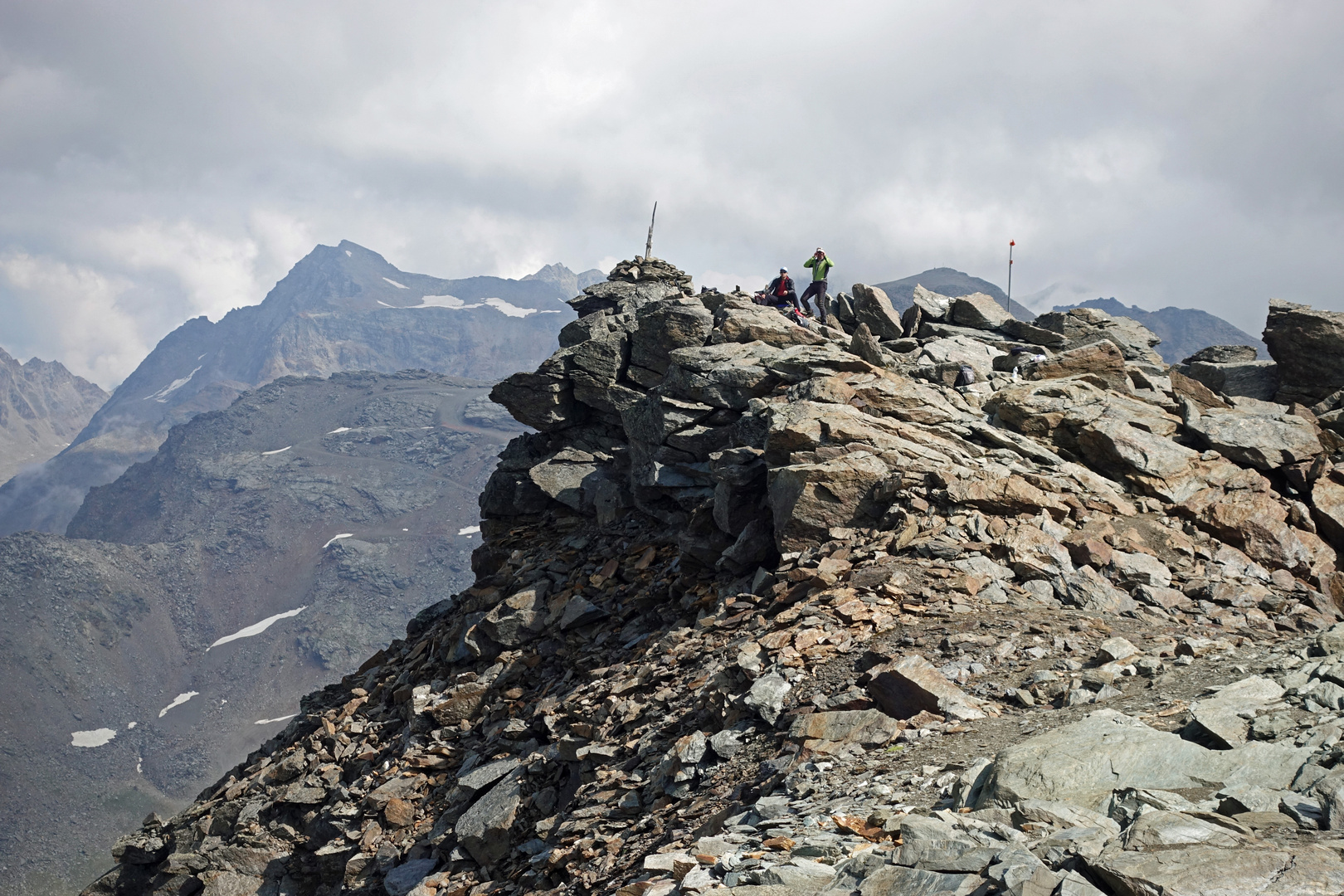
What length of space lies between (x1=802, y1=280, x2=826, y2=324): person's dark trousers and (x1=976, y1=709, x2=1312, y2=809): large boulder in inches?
1187

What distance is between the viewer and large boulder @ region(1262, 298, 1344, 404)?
30969 millimetres

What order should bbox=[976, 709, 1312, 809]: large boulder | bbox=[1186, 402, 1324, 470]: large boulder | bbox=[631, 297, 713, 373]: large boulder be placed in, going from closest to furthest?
1. bbox=[976, 709, 1312, 809]: large boulder
2. bbox=[1186, 402, 1324, 470]: large boulder
3. bbox=[631, 297, 713, 373]: large boulder

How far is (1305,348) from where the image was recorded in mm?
31641

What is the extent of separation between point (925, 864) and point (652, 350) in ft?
92.0

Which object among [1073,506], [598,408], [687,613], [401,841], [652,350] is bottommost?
[401,841]

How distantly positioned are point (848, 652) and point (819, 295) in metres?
26.8

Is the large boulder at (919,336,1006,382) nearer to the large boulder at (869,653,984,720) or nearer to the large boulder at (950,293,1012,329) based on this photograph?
the large boulder at (950,293,1012,329)

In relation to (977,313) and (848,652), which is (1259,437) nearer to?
(977,313)

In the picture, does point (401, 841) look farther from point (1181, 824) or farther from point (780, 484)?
point (1181, 824)

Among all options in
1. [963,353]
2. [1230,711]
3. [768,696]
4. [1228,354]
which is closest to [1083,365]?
[963,353]

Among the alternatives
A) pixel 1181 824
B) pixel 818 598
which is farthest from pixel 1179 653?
pixel 1181 824

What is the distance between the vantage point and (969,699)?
40.3 ft

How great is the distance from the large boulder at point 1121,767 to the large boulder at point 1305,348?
98.1ft

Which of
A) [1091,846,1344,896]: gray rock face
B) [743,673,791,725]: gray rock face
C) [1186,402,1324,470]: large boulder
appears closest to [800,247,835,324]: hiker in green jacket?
[1186,402,1324,470]: large boulder
